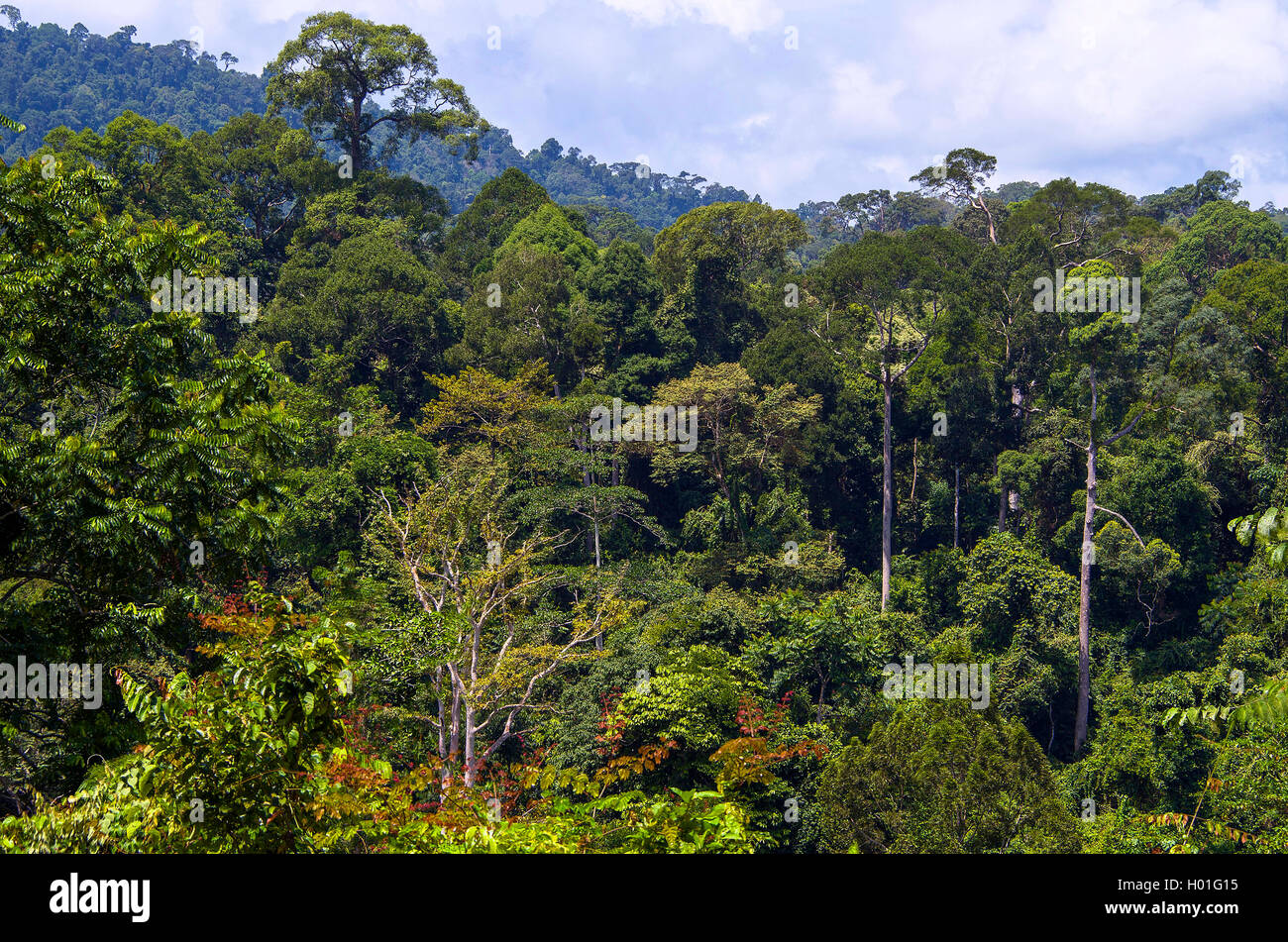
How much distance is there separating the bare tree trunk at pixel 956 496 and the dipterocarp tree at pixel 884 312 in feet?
5.75

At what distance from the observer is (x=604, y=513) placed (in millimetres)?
22953

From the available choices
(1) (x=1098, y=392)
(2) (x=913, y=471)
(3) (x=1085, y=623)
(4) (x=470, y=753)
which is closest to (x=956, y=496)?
(2) (x=913, y=471)

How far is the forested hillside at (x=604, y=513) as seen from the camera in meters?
7.17

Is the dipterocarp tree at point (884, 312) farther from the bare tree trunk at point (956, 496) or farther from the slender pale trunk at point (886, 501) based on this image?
the bare tree trunk at point (956, 496)

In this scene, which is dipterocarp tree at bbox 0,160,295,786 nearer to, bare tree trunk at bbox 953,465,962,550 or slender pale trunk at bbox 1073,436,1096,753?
slender pale trunk at bbox 1073,436,1096,753

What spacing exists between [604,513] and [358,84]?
879 inches

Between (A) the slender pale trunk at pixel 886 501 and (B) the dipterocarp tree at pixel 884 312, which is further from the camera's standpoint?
(B) the dipterocarp tree at pixel 884 312

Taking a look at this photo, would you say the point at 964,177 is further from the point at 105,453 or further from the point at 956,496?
the point at 105,453

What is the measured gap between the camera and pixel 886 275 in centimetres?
2752

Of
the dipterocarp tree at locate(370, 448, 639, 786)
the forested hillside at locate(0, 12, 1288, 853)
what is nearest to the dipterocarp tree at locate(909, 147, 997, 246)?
the forested hillside at locate(0, 12, 1288, 853)

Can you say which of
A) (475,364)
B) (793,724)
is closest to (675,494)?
(475,364)

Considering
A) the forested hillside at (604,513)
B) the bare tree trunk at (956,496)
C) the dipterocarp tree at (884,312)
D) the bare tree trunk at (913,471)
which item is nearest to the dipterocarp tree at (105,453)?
the forested hillside at (604,513)
